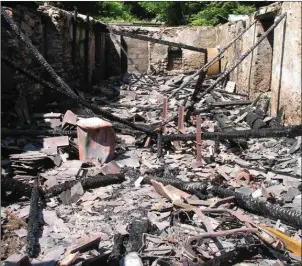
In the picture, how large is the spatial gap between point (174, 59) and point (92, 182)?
15.2 metres

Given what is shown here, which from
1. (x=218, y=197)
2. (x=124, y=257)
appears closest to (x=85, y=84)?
(x=218, y=197)

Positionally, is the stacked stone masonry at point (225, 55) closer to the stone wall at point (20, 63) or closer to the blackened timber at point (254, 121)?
the stone wall at point (20, 63)

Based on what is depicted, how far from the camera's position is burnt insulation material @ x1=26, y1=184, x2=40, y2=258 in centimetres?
376

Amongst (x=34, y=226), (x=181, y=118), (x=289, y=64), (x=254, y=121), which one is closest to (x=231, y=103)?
(x=254, y=121)

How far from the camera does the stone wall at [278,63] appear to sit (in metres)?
8.21

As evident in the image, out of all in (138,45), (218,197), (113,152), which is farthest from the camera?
(138,45)

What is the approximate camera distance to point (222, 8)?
2334 centimetres

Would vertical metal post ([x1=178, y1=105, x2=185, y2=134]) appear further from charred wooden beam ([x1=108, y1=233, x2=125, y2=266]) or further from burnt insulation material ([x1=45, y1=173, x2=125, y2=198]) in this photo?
charred wooden beam ([x1=108, y1=233, x2=125, y2=266])

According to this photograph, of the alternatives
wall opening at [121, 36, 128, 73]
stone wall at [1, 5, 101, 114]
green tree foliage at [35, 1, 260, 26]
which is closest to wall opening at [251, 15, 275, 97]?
stone wall at [1, 5, 101, 114]

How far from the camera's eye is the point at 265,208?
4.46m

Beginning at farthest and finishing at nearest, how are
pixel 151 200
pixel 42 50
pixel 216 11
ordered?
pixel 216 11 → pixel 42 50 → pixel 151 200

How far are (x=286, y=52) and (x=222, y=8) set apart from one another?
51.7 feet

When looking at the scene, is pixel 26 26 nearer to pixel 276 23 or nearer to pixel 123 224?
pixel 276 23

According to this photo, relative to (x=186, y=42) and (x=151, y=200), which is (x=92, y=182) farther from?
(x=186, y=42)
